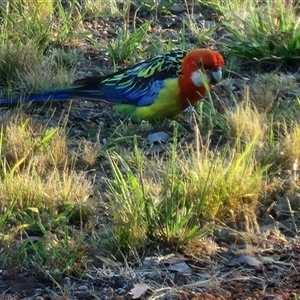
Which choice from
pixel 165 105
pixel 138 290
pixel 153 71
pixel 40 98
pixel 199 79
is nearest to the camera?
pixel 138 290

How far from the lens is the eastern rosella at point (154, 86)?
210 inches

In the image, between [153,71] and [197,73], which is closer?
[197,73]

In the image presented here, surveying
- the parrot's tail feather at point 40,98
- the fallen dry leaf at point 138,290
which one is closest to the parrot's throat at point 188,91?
the parrot's tail feather at point 40,98

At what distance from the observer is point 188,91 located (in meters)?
5.32

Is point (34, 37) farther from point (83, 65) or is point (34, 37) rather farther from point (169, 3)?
point (169, 3)

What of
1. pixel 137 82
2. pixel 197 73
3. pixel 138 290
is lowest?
pixel 138 290

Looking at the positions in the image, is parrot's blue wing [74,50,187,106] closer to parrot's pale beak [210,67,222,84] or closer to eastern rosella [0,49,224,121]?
eastern rosella [0,49,224,121]

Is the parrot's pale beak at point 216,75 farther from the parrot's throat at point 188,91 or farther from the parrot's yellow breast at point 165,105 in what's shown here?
the parrot's yellow breast at point 165,105

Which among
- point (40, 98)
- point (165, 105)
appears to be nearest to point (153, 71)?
point (165, 105)

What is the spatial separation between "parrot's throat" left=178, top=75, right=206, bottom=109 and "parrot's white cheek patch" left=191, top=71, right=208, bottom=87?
2 centimetres

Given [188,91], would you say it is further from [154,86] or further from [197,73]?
[154,86]

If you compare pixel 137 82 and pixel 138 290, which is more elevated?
pixel 137 82

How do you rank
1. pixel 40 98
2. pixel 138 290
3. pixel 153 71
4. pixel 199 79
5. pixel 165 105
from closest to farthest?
pixel 138 290, pixel 199 79, pixel 165 105, pixel 153 71, pixel 40 98

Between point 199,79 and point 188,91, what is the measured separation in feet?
0.34
